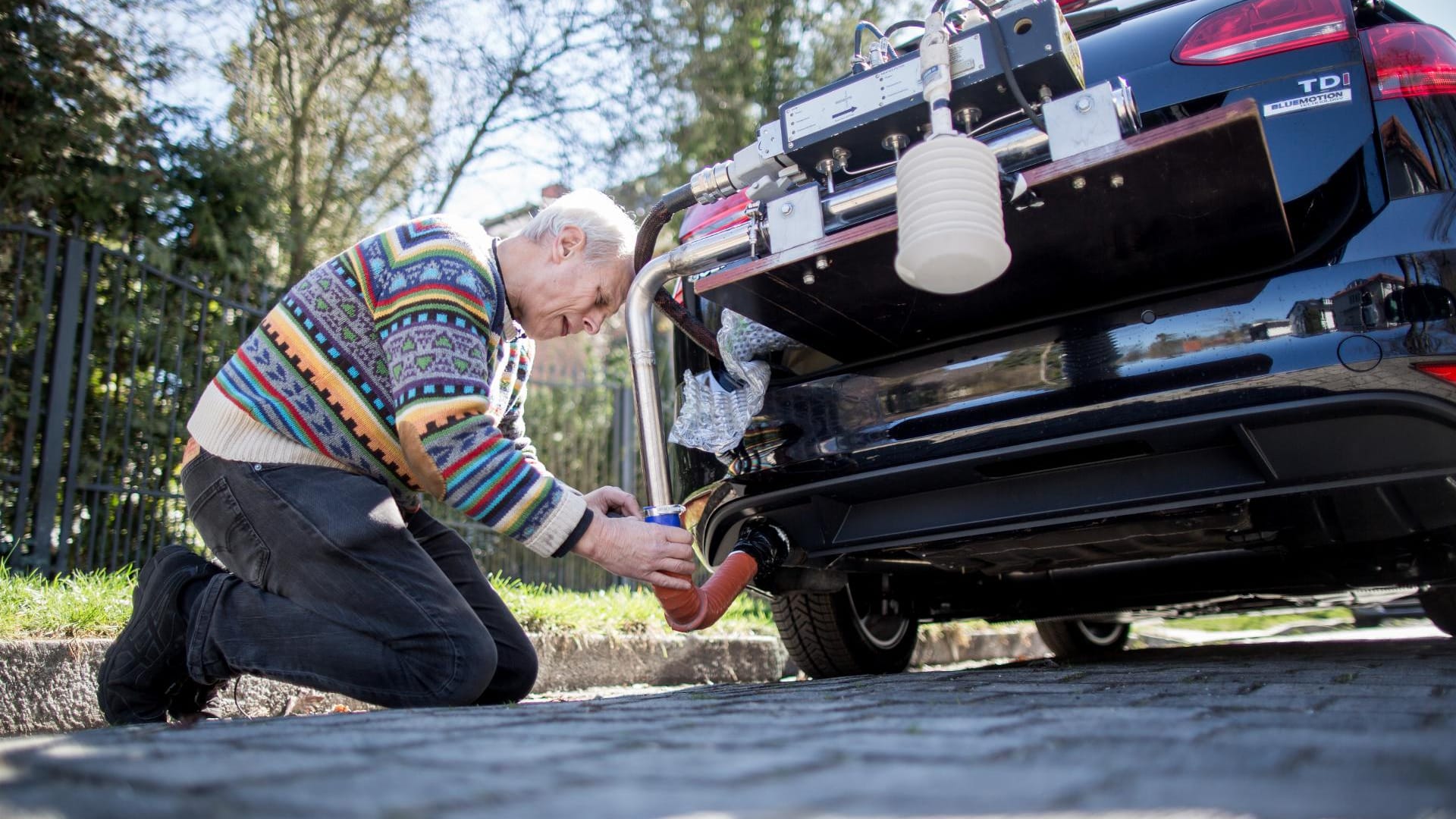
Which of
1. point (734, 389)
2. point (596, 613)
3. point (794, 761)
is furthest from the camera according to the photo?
point (596, 613)

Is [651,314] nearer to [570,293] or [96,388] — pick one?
[570,293]

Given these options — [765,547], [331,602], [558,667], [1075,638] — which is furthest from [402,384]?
[1075,638]

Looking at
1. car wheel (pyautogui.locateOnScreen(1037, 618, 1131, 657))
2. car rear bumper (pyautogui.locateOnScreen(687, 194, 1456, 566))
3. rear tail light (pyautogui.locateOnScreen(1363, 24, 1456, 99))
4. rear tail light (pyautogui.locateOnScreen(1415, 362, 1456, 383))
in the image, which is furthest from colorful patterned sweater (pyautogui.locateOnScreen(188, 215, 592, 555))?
car wheel (pyautogui.locateOnScreen(1037, 618, 1131, 657))

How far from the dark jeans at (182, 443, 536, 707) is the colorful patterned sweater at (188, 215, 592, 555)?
93 mm

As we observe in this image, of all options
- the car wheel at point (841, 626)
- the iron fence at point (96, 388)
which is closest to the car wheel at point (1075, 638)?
the car wheel at point (841, 626)

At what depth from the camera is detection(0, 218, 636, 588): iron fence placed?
12.9 feet

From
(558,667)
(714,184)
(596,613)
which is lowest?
(558,667)

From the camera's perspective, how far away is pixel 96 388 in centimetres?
434

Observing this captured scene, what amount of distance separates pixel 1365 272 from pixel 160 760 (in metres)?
1.78

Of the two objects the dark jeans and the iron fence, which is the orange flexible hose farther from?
the iron fence

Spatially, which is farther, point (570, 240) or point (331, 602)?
point (570, 240)

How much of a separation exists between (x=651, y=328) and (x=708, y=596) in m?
0.57

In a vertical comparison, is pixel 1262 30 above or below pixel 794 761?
above

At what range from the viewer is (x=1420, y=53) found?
178 cm
